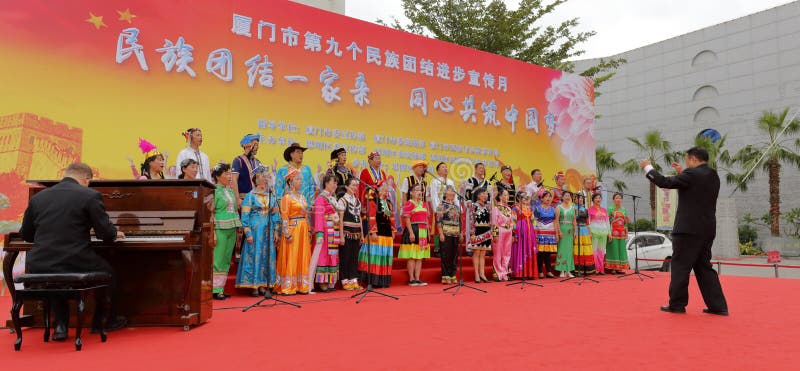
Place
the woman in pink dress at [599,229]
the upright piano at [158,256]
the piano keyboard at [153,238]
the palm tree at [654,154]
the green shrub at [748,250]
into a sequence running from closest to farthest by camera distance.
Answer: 1. the piano keyboard at [153,238]
2. the upright piano at [158,256]
3. the woman in pink dress at [599,229]
4. the green shrub at [748,250]
5. the palm tree at [654,154]

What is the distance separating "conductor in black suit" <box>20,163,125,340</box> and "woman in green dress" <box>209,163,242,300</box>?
6.29ft

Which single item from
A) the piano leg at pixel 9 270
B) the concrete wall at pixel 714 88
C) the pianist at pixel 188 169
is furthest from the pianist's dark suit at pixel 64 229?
the concrete wall at pixel 714 88

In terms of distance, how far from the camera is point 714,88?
69.8 ft

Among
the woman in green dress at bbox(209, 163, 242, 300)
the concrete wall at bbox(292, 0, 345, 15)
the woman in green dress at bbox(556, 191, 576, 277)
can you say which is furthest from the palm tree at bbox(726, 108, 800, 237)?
the woman in green dress at bbox(209, 163, 242, 300)

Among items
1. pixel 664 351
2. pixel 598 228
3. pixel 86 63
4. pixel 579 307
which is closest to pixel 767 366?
pixel 664 351

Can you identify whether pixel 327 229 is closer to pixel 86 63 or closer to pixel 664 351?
pixel 86 63

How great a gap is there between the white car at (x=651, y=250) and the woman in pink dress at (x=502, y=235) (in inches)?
176

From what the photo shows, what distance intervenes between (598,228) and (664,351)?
576 cm


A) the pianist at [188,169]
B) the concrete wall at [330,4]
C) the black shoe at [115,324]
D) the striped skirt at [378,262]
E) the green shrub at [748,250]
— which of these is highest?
the concrete wall at [330,4]

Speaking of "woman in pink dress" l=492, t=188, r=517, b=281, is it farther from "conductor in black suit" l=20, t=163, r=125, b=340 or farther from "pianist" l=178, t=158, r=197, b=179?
"conductor in black suit" l=20, t=163, r=125, b=340

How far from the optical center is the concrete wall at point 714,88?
19.6m

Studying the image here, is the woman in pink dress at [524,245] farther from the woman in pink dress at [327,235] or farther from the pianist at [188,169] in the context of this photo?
the pianist at [188,169]

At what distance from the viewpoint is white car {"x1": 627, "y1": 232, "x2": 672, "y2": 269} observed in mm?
10874

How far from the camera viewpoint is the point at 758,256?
18250mm
